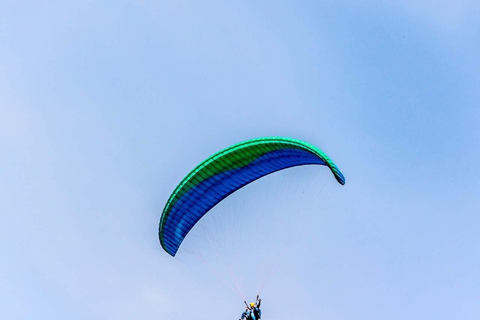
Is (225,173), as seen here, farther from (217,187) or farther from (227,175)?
(217,187)

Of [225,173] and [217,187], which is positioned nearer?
[225,173]

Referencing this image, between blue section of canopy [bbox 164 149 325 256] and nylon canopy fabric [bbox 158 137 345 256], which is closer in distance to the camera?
nylon canopy fabric [bbox 158 137 345 256]

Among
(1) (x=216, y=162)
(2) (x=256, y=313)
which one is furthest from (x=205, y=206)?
(2) (x=256, y=313)

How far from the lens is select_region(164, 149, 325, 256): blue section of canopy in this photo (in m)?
28.0

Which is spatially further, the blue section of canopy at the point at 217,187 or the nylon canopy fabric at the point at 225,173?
the blue section of canopy at the point at 217,187

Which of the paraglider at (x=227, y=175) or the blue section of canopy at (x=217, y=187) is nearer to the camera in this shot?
the paraglider at (x=227, y=175)

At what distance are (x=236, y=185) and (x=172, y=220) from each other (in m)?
3.84

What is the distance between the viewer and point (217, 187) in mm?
29203

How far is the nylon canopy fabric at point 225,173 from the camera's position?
2653cm

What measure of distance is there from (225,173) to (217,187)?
4.15 ft

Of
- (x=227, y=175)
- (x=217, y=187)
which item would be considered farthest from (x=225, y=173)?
(x=217, y=187)

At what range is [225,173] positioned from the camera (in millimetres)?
28266

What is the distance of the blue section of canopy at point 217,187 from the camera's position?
2803 cm

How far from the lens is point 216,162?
27312 millimetres
